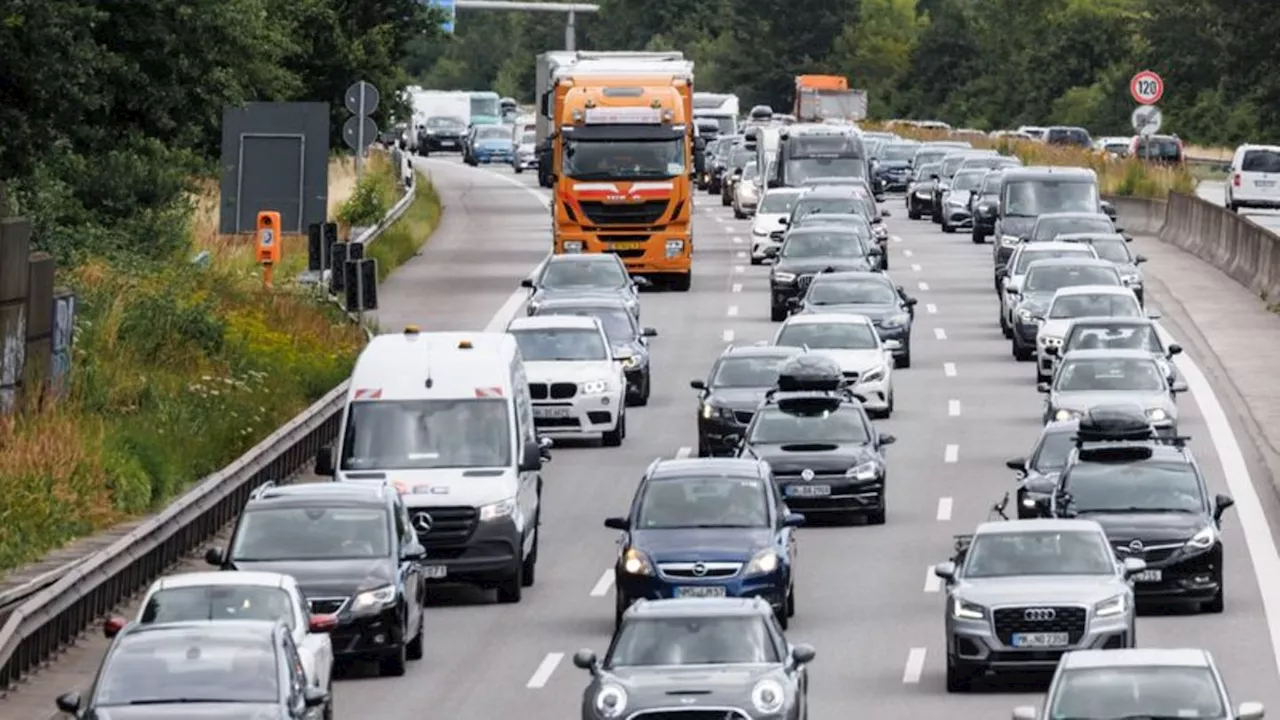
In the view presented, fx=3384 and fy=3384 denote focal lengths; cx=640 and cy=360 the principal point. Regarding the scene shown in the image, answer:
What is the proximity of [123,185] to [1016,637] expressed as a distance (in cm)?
3333

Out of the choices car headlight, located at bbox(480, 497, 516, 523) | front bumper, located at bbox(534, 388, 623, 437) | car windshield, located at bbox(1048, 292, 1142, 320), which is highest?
car windshield, located at bbox(1048, 292, 1142, 320)

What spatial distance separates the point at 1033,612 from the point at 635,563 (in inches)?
179

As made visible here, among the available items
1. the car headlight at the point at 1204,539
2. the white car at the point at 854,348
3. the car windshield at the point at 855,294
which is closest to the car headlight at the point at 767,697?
the car headlight at the point at 1204,539

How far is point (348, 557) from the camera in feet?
91.6

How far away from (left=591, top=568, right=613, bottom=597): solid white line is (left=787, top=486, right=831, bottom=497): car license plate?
2833 mm

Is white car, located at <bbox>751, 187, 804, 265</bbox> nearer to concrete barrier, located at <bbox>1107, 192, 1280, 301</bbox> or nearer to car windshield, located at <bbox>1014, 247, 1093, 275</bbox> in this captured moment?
concrete barrier, located at <bbox>1107, 192, 1280, 301</bbox>

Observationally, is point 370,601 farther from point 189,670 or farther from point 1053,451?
point 1053,451

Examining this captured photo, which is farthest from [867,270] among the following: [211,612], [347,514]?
[211,612]

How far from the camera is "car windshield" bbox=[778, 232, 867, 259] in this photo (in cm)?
5888

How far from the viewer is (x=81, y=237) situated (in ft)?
174

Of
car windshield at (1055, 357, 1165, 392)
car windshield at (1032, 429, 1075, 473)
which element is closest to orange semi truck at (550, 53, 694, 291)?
car windshield at (1055, 357, 1165, 392)

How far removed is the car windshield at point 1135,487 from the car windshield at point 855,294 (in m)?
19.5

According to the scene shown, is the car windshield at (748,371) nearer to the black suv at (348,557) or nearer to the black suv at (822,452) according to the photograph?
the black suv at (822,452)

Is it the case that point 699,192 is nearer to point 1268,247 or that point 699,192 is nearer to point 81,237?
point 1268,247
